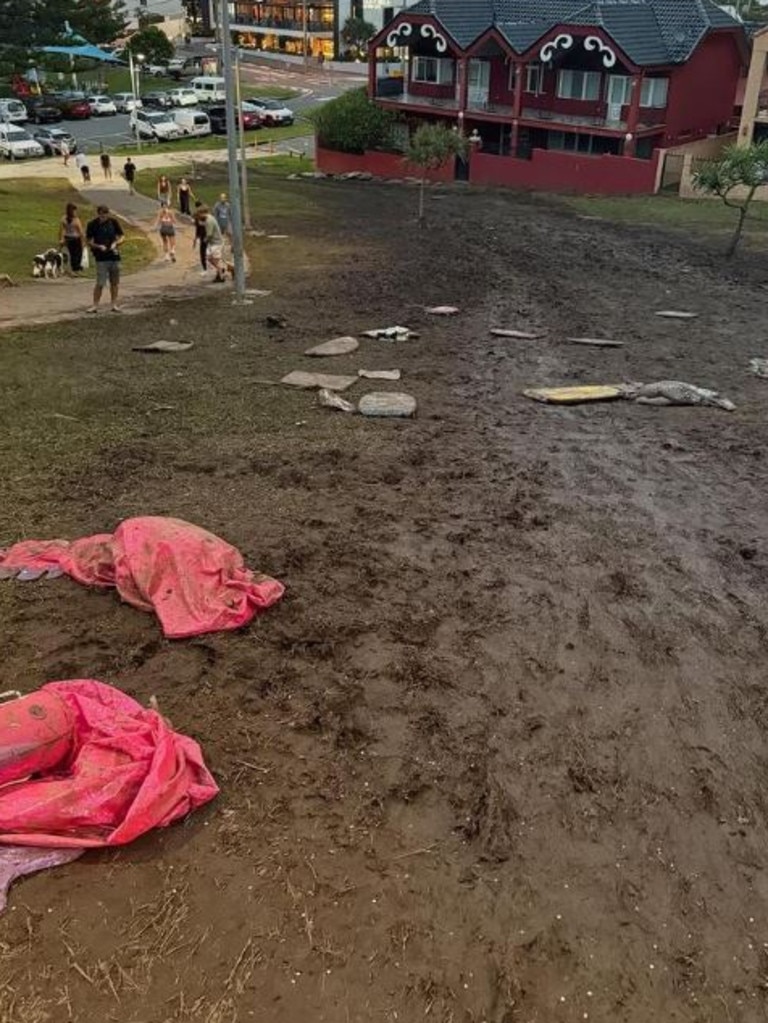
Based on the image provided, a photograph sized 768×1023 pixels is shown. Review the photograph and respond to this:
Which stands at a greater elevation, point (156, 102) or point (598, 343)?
point (156, 102)

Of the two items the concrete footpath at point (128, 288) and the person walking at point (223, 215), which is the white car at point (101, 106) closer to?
the concrete footpath at point (128, 288)

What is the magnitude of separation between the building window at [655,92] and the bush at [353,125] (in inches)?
447

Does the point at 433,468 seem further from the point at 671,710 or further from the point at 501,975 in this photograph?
the point at 501,975

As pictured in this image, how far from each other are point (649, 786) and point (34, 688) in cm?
423

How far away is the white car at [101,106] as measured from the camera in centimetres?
5347

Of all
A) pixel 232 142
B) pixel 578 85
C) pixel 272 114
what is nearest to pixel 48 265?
pixel 232 142

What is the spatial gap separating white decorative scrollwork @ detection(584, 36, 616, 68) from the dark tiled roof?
1.44 ft

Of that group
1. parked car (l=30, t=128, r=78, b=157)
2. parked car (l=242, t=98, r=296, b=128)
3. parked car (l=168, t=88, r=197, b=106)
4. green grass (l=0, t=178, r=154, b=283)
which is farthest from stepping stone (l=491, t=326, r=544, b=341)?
parked car (l=168, t=88, r=197, b=106)

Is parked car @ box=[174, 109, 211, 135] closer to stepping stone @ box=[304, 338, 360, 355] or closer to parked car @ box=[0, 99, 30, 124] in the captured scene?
parked car @ box=[0, 99, 30, 124]

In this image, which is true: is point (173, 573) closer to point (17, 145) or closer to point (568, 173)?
point (568, 173)

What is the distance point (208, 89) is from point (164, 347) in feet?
164

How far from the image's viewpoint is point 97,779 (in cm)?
498

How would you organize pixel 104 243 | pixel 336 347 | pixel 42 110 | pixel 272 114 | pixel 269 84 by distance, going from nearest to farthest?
pixel 336 347, pixel 104 243, pixel 42 110, pixel 272 114, pixel 269 84

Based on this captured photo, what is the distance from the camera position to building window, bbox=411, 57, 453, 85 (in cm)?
4012
